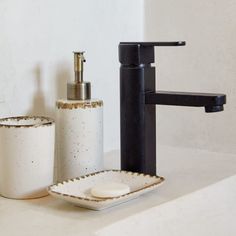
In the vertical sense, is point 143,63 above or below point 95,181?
above

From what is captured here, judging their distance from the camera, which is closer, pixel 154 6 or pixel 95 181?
pixel 95 181

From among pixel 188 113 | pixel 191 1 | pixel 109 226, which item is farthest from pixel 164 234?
pixel 191 1

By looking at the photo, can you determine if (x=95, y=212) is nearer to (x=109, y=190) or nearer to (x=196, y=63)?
(x=109, y=190)

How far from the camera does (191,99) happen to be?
2.20ft

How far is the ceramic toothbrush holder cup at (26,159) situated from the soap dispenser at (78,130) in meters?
0.05

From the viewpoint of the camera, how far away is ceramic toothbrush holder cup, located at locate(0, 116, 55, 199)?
0.61 m

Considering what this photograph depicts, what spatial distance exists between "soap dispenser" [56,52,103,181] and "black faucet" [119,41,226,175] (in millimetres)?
43

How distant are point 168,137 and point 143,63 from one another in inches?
11.6

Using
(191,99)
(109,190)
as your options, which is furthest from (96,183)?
(191,99)

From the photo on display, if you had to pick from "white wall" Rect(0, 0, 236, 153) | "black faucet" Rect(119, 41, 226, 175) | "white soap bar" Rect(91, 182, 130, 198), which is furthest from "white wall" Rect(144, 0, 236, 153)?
"white soap bar" Rect(91, 182, 130, 198)

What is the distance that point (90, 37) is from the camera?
2.75 feet

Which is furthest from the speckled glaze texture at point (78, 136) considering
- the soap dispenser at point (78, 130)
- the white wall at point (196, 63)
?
the white wall at point (196, 63)

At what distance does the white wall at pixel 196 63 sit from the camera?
2.86 feet

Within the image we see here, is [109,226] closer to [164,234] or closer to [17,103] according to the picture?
[164,234]
